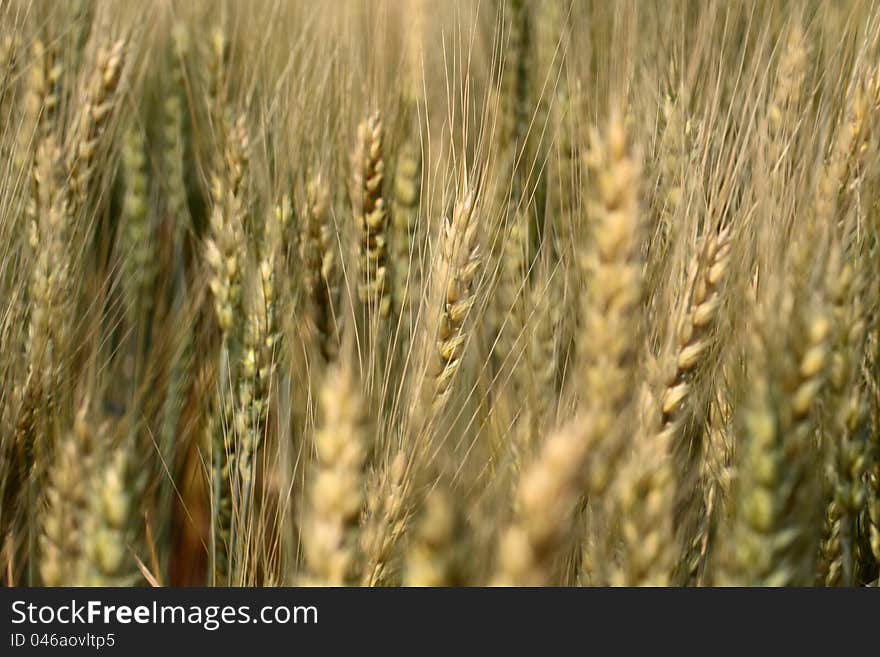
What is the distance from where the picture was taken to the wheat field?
2.40 feet

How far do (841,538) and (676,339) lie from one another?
35 cm

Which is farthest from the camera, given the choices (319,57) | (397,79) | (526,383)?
(319,57)

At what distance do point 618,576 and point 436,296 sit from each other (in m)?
0.41

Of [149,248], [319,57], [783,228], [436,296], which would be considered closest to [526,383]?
[436,296]

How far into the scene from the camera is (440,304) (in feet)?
3.52

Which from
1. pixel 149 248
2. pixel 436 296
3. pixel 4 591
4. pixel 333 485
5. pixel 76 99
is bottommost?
pixel 4 591

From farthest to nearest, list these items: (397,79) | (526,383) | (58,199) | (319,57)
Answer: (319,57) → (397,79) → (58,199) → (526,383)

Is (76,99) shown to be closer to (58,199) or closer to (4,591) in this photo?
(58,199)

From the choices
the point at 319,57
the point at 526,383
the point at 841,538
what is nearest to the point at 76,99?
the point at 319,57

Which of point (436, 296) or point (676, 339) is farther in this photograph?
point (436, 296)

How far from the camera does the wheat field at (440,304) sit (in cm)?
73

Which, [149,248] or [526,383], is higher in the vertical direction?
[149,248]

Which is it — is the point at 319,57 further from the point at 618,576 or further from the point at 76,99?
the point at 618,576

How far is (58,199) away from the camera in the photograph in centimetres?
129
